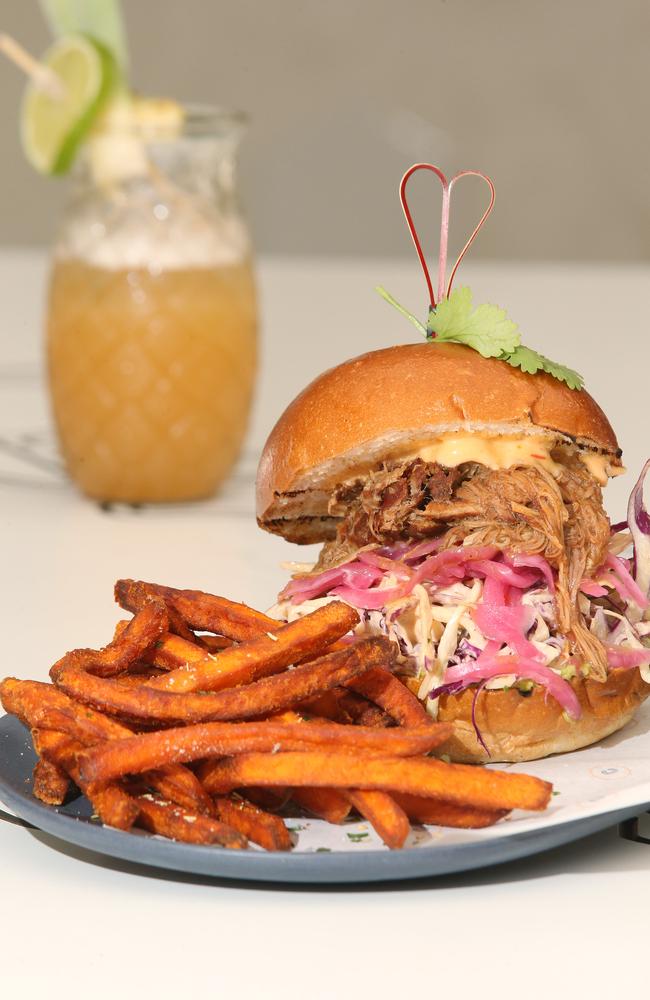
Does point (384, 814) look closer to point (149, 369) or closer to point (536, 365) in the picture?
point (536, 365)

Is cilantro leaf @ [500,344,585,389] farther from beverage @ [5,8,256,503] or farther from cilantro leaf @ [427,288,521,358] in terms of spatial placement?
beverage @ [5,8,256,503]

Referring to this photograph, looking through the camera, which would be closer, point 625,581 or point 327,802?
point 327,802

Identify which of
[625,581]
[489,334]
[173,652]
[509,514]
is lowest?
[173,652]


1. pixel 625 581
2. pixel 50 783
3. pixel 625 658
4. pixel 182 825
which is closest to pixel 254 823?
pixel 182 825

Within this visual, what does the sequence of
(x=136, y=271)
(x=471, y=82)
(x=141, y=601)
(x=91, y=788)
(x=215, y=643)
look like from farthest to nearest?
(x=471, y=82), (x=136, y=271), (x=215, y=643), (x=141, y=601), (x=91, y=788)

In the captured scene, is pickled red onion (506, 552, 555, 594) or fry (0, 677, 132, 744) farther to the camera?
pickled red onion (506, 552, 555, 594)

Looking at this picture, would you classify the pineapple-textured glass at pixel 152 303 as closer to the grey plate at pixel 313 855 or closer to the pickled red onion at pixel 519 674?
the pickled red onion at pixel 519 674

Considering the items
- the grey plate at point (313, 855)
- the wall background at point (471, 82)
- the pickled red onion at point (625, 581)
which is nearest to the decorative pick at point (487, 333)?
the pickled red onion at point (625, 581)

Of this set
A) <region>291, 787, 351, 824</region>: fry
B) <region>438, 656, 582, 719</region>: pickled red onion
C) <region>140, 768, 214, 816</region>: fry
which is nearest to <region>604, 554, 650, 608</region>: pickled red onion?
<region>438, 656, 582, 719</region>: pickled red onion
